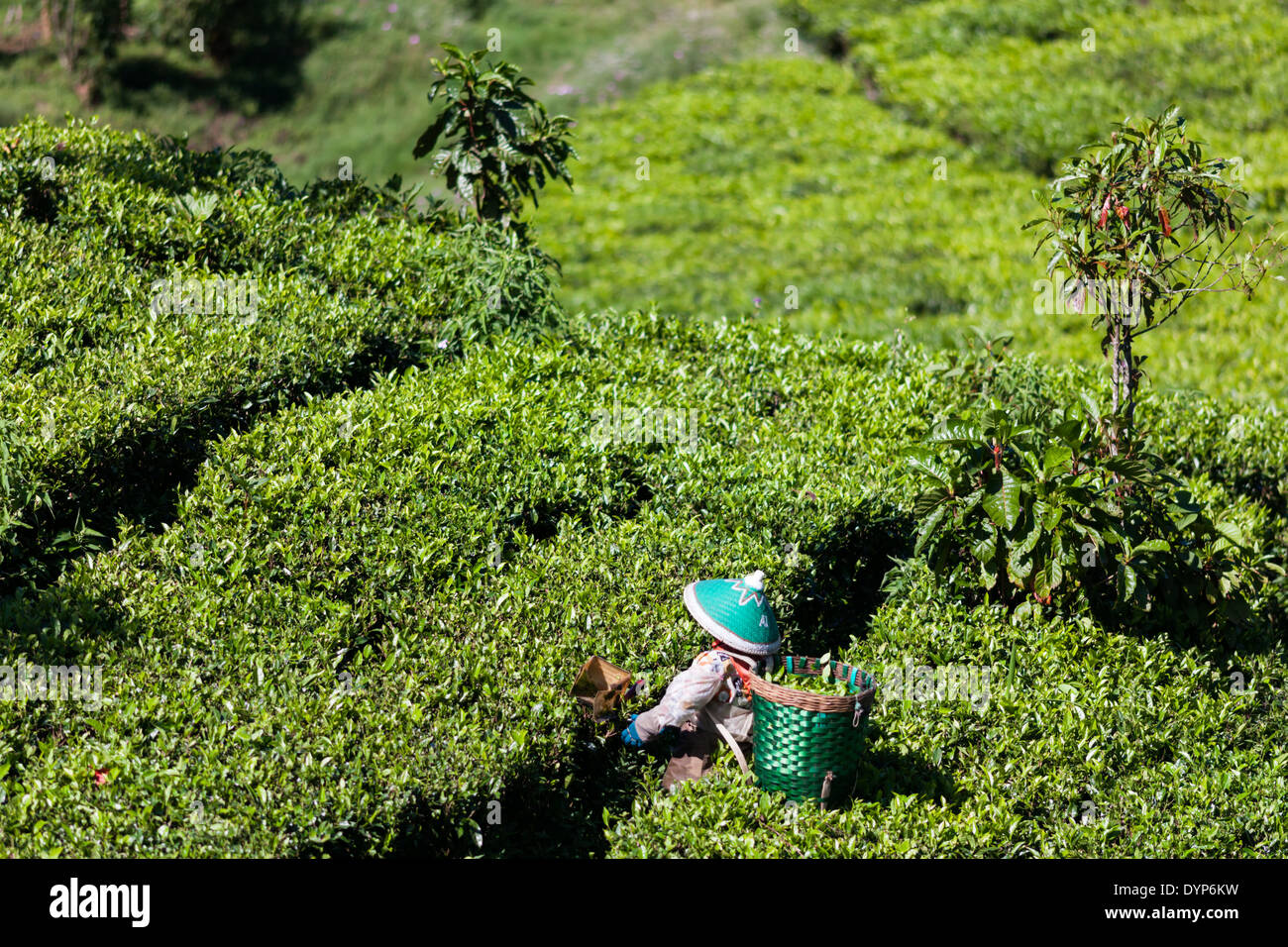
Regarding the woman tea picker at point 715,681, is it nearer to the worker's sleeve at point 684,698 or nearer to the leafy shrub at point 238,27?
the worker's sleeve at point 684,698

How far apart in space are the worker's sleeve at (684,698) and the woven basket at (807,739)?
0.61 ft

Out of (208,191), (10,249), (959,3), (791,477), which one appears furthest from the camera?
(959,3)

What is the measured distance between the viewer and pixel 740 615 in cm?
477

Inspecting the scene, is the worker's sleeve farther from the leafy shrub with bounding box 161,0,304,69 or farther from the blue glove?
the leafy shrub with bounding box 161,0,304,69

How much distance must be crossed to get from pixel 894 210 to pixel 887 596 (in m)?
9.35

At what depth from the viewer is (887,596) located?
6.16m

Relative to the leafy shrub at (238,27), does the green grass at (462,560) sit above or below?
below

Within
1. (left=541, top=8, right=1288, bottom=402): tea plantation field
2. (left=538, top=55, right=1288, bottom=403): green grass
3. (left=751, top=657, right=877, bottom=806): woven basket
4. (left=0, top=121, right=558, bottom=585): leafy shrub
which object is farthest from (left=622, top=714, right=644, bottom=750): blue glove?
(left=541, top=8, right=1288, bottom=402): tea plantation field

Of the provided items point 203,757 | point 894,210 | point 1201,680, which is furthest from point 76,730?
point 894,210

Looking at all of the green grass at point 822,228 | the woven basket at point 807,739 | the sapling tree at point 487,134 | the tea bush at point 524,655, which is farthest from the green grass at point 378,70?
the woven basket at point 807,739

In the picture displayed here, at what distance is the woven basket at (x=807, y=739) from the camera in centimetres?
435

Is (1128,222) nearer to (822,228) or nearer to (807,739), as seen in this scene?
(807,739)

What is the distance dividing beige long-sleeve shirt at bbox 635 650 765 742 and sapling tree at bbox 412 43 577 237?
4174 mm

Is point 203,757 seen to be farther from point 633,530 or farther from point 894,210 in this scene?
point 894,210
